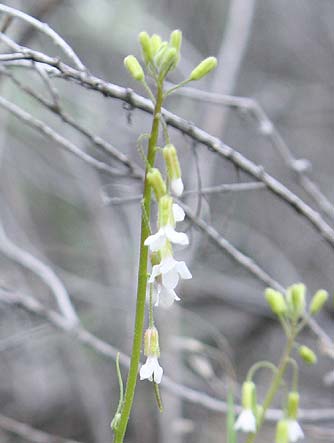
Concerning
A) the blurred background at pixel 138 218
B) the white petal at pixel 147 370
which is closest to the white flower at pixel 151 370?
the white petal at pixel 147 370

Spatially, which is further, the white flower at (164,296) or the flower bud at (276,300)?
the flower bud at (276,300)

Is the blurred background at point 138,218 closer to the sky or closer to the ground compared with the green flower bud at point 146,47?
closer to the sky

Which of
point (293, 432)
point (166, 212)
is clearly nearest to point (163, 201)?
point (166, 212)

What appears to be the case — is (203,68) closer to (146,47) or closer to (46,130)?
(146,47)

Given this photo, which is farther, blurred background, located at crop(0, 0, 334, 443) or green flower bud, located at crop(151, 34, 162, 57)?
blurred background, located at crop(0, 0, 334, 443)

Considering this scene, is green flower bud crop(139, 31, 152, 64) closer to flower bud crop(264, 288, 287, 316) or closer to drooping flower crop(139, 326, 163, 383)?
drooping flower crop(139, 326, 163, 383)

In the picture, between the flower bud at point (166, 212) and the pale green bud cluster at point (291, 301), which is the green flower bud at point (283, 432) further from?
the flower bud at point (166, 212)

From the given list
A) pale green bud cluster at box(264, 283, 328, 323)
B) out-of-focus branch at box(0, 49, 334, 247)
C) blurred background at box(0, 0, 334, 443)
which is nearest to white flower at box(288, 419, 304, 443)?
pale green bud cluster at box(264, 283, 328, 323)
